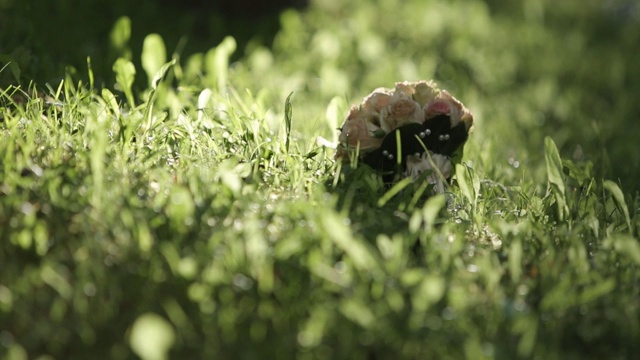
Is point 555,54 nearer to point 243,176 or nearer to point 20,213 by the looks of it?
point 243,176

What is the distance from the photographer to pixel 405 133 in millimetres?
2586

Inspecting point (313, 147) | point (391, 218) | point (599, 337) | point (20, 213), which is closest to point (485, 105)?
point (313, 147)

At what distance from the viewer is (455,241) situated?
85.2 inches

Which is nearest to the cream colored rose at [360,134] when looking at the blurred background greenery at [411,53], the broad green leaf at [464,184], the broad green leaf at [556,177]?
the broad green leaf at [464,184]

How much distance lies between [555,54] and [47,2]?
326cm

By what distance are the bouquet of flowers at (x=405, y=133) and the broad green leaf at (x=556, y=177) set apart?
0.91 feet

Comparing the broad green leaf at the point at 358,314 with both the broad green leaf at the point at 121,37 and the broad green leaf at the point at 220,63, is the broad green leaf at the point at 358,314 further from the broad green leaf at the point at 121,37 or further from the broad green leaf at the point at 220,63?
the broad green leaf at the point at 121,37

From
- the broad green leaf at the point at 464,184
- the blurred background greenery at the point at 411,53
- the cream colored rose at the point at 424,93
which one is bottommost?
the blurred background greenery at the point at 411,53

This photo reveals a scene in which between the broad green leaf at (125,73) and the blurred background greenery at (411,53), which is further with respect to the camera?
the blurred background greenery at (411,53)

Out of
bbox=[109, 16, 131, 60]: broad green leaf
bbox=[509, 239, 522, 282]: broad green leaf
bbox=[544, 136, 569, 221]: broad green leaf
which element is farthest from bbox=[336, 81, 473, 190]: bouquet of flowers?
bbox=[109, 16, 131, 60]: broad green leaf

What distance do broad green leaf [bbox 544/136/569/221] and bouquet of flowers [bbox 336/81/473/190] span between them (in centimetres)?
28

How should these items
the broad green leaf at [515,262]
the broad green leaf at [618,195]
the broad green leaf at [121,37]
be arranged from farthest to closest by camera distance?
the broad green leaf at [121,37] < the broad green leaf at [618,195] < the broad green leaf at [515,262]

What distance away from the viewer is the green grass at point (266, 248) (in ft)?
5.78

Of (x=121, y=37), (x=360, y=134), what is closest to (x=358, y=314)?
(x=360, y=134)
